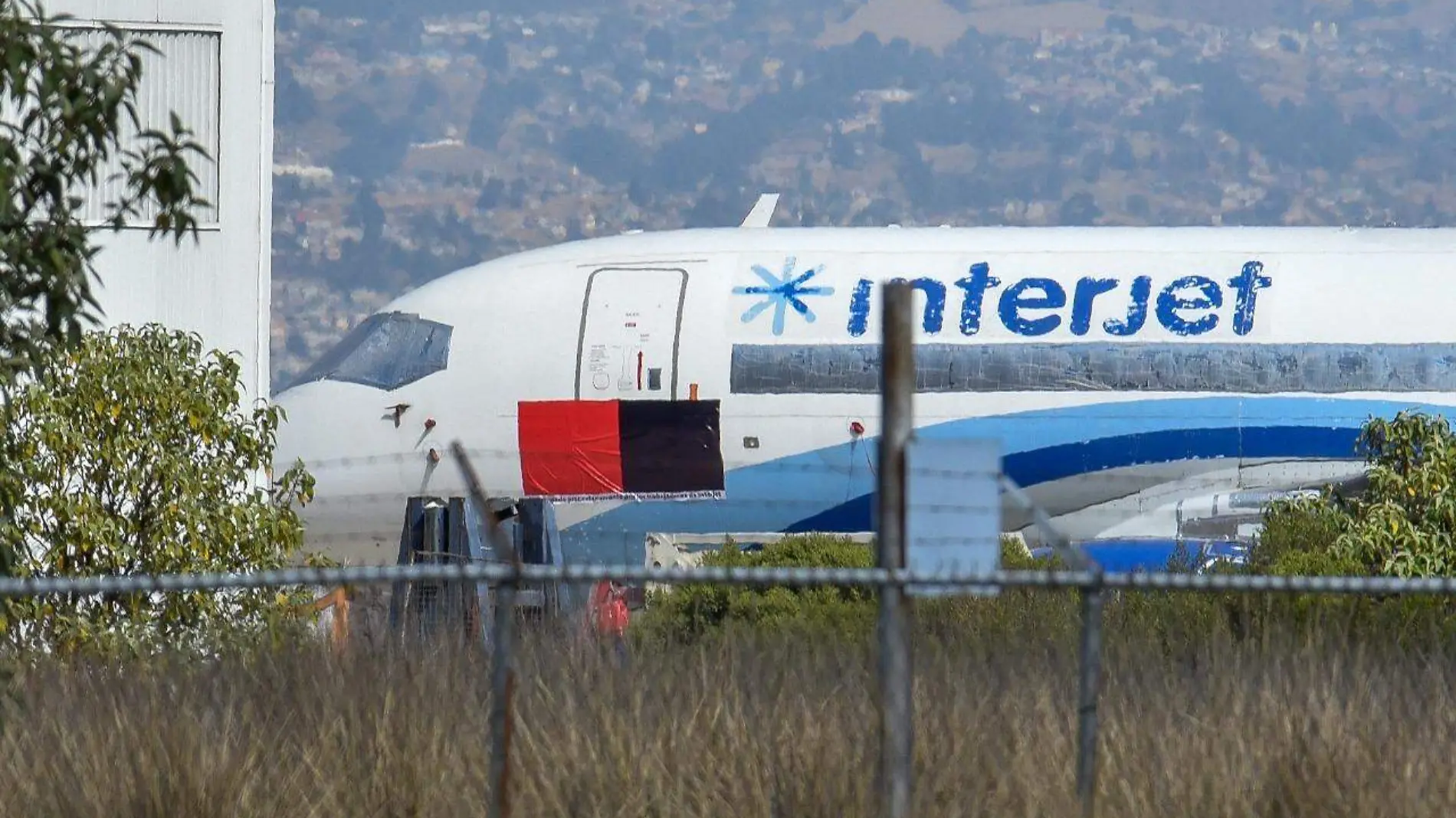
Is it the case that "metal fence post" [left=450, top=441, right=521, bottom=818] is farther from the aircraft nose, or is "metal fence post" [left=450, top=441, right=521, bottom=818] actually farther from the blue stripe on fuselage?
the aircraft nose

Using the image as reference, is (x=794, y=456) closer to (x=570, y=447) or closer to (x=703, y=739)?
(x=570, y=447)

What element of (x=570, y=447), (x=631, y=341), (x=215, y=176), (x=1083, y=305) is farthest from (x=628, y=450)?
(x=215, y=176)

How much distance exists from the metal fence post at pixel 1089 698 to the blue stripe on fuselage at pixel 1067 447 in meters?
14.5

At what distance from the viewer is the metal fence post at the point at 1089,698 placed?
23.3ft

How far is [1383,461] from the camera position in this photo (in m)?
17.4

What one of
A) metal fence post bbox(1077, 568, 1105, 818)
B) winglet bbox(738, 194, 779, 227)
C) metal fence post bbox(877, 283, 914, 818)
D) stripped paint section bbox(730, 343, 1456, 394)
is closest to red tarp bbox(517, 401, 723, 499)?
stripped paint section bbox(730, 343, 1456, 394)

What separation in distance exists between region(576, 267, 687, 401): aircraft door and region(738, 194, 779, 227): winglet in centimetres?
257

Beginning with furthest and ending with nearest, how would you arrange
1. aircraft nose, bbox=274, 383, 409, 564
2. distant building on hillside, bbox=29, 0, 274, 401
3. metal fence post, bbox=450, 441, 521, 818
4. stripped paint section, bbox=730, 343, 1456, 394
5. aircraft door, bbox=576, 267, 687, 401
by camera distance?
aircraft nose, bbox=274, 383, 409, 564 < aircraft door, bbox=576, 267, 687, 401 < stripped paint section, bbox=730, 343, 1456, 394 < distant building on hillside, bbox=29, 0, 274, 401 < metal fence post, bbox=450, 441, 521, 818

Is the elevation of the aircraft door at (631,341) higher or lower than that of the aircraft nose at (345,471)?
higher

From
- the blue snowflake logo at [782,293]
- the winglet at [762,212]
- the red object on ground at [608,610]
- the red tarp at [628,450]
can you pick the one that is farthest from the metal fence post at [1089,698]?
the winglet at [762,212]

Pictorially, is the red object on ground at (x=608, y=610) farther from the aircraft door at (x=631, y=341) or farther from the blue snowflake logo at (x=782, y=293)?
the blue snowflake logo at (x=782, y=293)

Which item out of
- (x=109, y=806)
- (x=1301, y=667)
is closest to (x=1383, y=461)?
(x=1301, y=667)

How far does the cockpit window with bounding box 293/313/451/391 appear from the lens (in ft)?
75.1

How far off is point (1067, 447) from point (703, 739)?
14.9 metres
